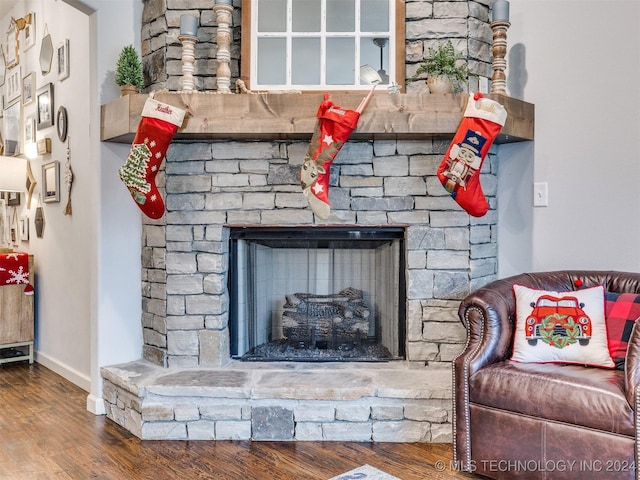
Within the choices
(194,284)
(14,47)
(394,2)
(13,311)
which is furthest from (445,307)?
(14,47)

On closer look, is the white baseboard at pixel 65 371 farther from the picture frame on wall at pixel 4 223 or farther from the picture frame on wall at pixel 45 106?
the picture frame on wall at pixel 45 106

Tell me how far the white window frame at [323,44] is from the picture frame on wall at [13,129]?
236 centimetres

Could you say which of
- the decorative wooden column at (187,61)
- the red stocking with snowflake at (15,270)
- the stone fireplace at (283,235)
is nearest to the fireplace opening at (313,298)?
the stone fireplace at (283,235)

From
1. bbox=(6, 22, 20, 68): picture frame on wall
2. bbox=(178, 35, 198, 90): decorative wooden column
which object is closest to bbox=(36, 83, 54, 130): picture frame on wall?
bbox=(6, 22, 20, 68): picture frame on wall

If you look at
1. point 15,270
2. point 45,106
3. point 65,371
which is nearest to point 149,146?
point 45,106

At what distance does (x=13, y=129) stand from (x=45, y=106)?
2.50 feet

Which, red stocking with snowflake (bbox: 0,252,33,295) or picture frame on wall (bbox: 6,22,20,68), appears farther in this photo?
picture frame on wall (bbox: 6,22,20,68)

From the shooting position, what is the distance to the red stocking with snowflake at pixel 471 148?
2438mm

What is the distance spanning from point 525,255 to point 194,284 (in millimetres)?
1767

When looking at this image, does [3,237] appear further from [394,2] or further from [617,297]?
[617,297]

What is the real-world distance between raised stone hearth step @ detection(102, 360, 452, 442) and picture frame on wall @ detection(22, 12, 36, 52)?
2.78m

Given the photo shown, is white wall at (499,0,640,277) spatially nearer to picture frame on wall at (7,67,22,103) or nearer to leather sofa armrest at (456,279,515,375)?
leather sofa armrest at (456,279,515,375)

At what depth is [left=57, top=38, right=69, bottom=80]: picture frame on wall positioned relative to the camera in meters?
3.36

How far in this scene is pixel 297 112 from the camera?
2.56m
